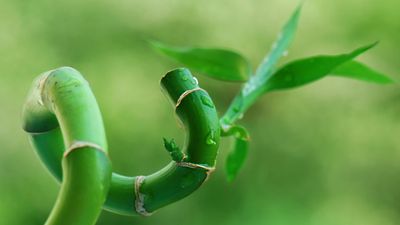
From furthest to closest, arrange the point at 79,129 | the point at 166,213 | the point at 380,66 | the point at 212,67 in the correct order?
the point at 380,66
the point at 166,213
the point at 212,67
the point at 79,129

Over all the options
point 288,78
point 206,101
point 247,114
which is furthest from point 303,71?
point 247,114

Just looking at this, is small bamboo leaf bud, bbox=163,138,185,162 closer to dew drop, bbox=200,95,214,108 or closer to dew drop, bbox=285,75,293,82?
dew drop, bbox=200,95,214,108

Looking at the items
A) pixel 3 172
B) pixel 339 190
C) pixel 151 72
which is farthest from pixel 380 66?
pixel 3 172

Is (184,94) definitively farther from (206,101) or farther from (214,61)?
(214,61)

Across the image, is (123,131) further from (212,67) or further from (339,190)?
(212,67)

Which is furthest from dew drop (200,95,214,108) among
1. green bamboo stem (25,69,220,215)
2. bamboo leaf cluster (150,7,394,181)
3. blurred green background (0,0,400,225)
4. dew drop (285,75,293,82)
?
blurred green background (0,0,400,225)

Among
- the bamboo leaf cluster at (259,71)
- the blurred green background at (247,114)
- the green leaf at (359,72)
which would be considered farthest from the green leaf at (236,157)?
the blurred green background at (247,114)
